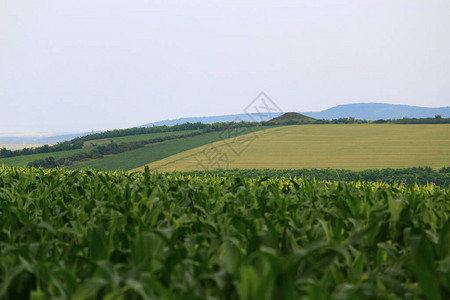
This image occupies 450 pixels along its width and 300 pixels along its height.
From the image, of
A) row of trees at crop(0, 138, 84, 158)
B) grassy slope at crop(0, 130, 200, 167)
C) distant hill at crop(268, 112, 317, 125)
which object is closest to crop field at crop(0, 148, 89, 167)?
grassy slope at crop(0, 130, 200, 167)

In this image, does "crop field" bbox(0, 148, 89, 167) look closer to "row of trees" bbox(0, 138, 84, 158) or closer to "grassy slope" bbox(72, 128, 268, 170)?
"row of trees" bbox(0, 138, 84, 158)

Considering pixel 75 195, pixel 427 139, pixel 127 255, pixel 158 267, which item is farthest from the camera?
pixel 427 139

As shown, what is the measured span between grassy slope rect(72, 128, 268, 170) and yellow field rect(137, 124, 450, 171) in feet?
3.32

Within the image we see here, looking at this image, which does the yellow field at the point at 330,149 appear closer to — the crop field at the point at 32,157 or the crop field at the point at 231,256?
the crop field at the point at 32,157

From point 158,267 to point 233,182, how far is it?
9.41 feet

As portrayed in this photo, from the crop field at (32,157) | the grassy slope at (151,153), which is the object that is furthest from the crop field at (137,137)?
the crop field at (32,157)

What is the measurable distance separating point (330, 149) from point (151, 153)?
12116 mm

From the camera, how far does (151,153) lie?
2803 centimetres

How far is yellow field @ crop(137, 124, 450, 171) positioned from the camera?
78.1 ft

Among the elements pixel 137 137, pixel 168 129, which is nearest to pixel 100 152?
pixel 137 137

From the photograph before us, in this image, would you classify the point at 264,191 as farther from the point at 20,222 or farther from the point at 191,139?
the point at 191,139

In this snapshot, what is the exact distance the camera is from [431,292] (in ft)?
4.22

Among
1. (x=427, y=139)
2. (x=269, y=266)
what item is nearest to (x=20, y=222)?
(x=269, y=266)

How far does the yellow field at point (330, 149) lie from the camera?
23812 mm
